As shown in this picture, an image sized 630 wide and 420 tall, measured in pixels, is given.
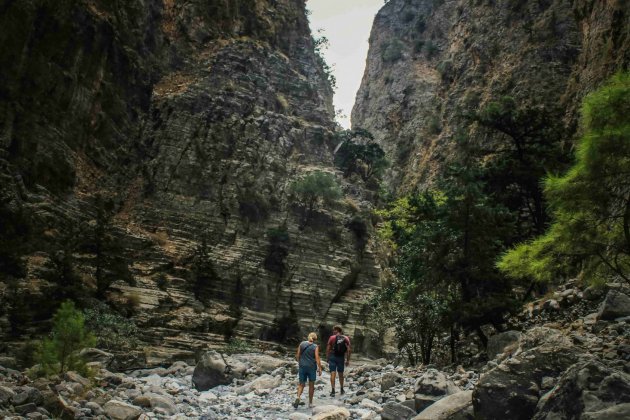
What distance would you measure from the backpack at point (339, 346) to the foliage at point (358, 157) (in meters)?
35.2

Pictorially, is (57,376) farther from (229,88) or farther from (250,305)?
(229,88)

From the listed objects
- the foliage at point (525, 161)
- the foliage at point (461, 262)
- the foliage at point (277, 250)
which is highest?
the foliage at point (525, 161)

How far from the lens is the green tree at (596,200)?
9.38 metres

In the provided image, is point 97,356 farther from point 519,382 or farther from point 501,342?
point 519,382

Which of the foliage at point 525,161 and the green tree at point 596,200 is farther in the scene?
the foliage at point 525,161

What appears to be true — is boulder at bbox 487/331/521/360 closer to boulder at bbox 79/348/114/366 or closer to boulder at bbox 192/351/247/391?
boulder at bbox 192/351/247/391

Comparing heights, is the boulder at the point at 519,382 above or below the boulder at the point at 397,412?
above

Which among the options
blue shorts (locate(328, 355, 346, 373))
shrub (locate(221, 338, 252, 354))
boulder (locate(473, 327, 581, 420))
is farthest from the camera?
shrub (locate(221, 338, 252, 354))

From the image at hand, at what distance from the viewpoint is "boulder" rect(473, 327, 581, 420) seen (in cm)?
734

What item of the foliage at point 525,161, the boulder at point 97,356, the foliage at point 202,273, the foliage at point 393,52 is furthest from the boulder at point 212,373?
the foliage at point 393,52

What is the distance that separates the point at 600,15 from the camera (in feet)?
96.9

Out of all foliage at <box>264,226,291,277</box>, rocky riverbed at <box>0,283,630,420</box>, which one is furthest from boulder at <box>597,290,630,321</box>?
foliage at <box>264,226,291,277</box>

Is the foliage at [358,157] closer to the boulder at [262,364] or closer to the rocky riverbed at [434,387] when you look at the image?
the boulder at [262,364]

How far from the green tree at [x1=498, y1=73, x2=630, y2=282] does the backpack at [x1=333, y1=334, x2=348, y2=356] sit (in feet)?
15.7
